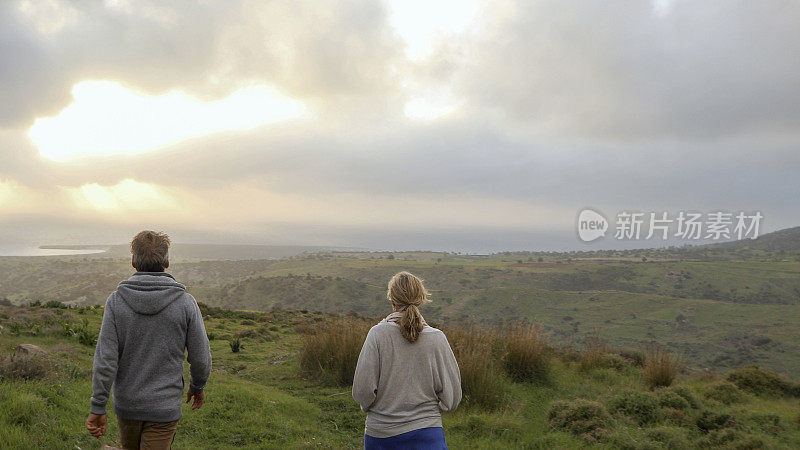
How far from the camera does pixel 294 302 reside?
66000mm

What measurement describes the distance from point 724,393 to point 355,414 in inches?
330

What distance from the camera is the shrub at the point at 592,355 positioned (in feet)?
38.2

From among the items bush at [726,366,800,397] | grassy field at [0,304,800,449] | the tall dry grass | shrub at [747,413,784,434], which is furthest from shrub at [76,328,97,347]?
bush at [726,366,800,397]

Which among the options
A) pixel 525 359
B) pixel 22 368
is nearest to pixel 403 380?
pixel 22 368

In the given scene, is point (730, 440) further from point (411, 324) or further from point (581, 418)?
point (411, 324)

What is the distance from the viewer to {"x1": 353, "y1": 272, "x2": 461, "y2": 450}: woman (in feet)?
9.12

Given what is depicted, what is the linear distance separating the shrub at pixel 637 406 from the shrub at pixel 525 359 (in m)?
2.19

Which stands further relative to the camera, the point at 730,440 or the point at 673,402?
the point at 673,402

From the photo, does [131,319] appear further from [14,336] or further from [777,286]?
[777,286]

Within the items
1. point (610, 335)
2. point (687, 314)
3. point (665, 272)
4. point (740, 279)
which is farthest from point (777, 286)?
point (610, 335)

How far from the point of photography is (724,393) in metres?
9.69

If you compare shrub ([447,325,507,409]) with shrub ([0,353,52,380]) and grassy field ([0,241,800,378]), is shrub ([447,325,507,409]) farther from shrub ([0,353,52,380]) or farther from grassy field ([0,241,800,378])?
grassy field ([0,241,800,378])

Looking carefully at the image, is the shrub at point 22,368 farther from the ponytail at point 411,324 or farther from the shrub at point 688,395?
the shrub at point 688,395

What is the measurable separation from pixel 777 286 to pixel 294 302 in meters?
68.3
